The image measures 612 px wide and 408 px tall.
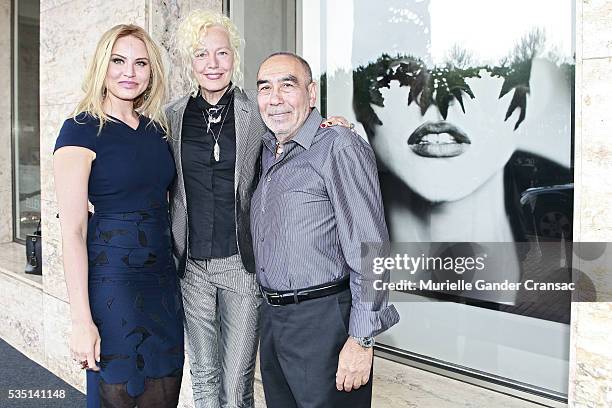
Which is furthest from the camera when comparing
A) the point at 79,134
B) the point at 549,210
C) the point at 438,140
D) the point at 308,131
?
the point at 438,140

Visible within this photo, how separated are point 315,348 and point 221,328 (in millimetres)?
616

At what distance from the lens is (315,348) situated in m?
1.71

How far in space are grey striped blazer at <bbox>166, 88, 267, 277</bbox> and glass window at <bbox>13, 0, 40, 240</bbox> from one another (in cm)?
449

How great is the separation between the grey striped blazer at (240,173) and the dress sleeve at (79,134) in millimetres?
313

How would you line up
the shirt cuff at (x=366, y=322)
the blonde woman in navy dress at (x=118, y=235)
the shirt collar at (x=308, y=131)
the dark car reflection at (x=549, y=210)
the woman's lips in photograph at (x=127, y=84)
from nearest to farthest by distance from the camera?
the shirt cuff at (x=366, y=322) < the shirt collar at (x=308, y=131) < the blonde woman in navy dress at (x=118, y=235) < the woman's lips in photograph at (x=127, y=84) < the dark car reflection at (x=549, y=210)

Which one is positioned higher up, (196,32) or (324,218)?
(196,32)

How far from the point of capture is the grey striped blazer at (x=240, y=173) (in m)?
2.07

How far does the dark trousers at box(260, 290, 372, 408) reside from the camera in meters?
1.71

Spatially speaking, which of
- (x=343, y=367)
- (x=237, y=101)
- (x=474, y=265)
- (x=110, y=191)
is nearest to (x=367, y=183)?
(x=343, y=367)

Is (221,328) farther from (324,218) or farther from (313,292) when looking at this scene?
(324,218)

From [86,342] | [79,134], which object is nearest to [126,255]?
[86,342]

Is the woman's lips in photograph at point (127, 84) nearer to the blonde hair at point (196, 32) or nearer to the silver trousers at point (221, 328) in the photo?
the blonde hair at point (196, 32)

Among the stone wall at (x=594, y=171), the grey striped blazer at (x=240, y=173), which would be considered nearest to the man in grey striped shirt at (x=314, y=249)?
the grey striped blazer at (x=240, y=173)

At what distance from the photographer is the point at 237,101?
2.14 meters
